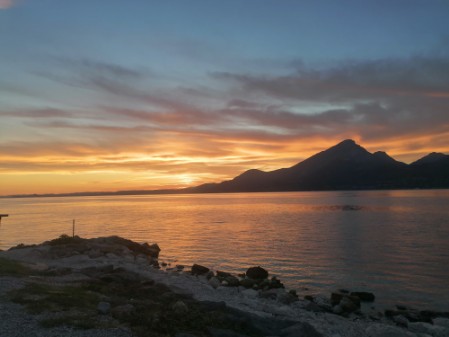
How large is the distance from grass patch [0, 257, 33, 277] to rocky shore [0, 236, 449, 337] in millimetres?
83

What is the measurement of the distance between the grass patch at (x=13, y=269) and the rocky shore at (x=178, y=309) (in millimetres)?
83

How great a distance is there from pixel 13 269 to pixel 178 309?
49.5ft

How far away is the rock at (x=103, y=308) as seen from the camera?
16469mm

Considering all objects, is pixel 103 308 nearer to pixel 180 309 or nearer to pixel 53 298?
pixel 53 298

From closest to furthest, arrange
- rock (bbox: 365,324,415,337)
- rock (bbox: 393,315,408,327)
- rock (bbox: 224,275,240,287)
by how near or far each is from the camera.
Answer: rock (bbox: 365,324,415,337)
rock (bbox: 393,315,408,327)
rock (bbox: 224,275,240,287)

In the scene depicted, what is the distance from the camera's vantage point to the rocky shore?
14859mm

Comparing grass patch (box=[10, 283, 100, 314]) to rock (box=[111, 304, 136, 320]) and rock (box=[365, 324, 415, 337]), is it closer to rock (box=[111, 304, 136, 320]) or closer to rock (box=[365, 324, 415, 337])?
rock (box=[111, 304, 136, 320])

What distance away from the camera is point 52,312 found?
51.9ft

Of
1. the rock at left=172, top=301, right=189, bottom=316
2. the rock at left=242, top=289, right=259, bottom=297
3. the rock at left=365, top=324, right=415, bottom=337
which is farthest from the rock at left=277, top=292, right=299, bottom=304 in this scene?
the rock at left=172, top=301, right=189, bottom=316

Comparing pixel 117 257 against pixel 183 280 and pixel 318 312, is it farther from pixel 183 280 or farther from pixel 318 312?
pixel 318 312

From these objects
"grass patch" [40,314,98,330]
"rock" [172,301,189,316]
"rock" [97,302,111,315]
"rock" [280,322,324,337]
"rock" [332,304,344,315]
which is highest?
"grass patch" [40,314,98,330]

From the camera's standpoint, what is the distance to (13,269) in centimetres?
2581


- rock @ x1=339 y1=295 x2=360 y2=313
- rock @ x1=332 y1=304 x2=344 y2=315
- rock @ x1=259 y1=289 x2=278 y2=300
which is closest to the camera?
rock @ x1=332 y1=304 x2=344 y2=315

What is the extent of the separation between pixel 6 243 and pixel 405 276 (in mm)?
60351
